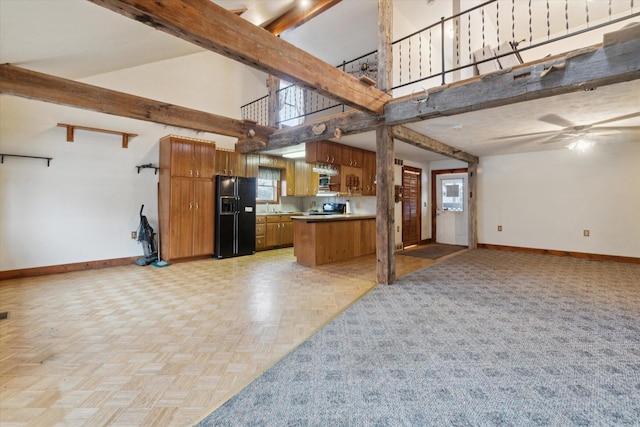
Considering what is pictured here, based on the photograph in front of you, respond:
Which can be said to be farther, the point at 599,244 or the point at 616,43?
the point at 599,244

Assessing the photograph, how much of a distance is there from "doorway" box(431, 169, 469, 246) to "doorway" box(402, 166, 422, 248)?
1.86 ft

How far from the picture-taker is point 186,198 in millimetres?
5168

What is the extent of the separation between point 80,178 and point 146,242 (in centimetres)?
144

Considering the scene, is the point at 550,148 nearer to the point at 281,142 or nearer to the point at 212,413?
the point at 281,142

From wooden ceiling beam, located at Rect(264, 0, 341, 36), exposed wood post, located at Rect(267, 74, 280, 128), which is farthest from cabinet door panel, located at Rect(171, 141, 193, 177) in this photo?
wooden ceiling beam, located at Rect(264, 0, 341, 36)

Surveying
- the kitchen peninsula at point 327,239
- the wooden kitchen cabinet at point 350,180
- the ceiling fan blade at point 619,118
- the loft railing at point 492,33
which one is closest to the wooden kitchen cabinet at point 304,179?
the wooden kitchen cabinet at point 350,180

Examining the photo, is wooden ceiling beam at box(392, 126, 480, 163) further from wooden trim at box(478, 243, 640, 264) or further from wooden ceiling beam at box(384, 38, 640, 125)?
wooden trim at box(478, 243, 640, 264)

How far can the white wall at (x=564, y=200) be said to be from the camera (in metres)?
5.12

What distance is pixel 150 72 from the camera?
526 centimetres

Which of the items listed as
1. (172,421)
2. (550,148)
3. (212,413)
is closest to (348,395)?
(212,413)

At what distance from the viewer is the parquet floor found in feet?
5.06

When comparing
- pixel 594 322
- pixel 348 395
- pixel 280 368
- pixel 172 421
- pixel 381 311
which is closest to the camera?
pixel 172 421

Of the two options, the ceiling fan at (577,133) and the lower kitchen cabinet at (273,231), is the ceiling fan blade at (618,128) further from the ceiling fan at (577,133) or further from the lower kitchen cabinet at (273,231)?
the lower kitchen cabinet at (273,231)

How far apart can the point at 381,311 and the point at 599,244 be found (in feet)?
17.9
